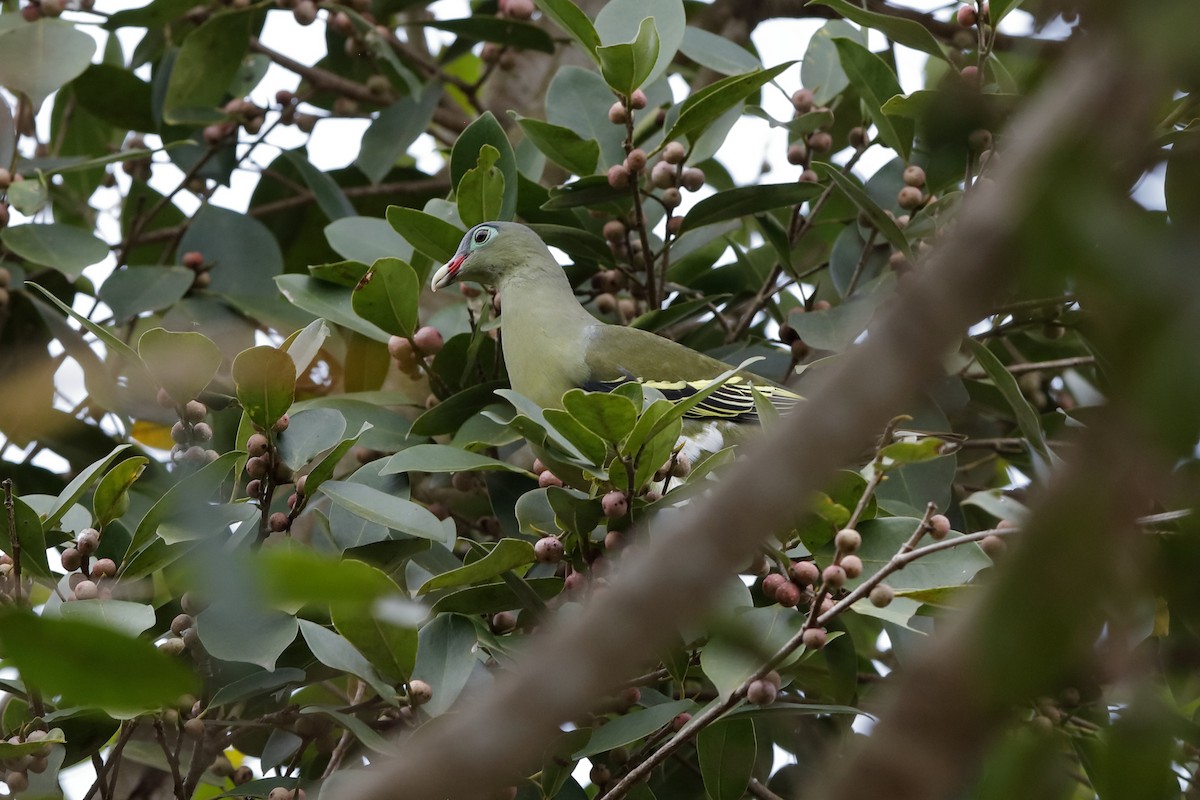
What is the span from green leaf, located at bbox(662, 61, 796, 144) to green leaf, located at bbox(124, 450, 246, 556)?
102cm

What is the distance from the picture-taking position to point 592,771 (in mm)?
1964

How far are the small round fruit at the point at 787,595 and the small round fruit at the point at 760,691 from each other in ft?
0.45

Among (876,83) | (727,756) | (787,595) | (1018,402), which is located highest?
(876,83)

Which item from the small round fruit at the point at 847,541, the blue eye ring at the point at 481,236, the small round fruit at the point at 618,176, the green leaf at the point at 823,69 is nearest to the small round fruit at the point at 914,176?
the green leaf at the point at 823,69

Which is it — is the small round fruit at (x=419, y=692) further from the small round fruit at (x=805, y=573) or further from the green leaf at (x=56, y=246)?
the green leaf at (x=56, y=246)

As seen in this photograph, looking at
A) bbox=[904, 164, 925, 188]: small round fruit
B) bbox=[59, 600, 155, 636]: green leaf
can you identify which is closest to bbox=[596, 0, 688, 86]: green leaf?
bbox=[904, 164, 925, 188]: small round fruit

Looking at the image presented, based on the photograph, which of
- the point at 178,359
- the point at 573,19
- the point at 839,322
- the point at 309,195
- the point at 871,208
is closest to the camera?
the point at 178,359

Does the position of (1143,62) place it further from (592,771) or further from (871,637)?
(871,637)

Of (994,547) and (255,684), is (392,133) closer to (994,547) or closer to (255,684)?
(255,684)

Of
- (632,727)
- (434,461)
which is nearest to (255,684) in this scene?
(434,461)

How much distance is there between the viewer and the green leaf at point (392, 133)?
3119mm

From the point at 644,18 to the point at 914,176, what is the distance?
0.62 m

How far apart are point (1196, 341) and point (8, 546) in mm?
1693

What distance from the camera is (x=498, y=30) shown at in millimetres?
3150
